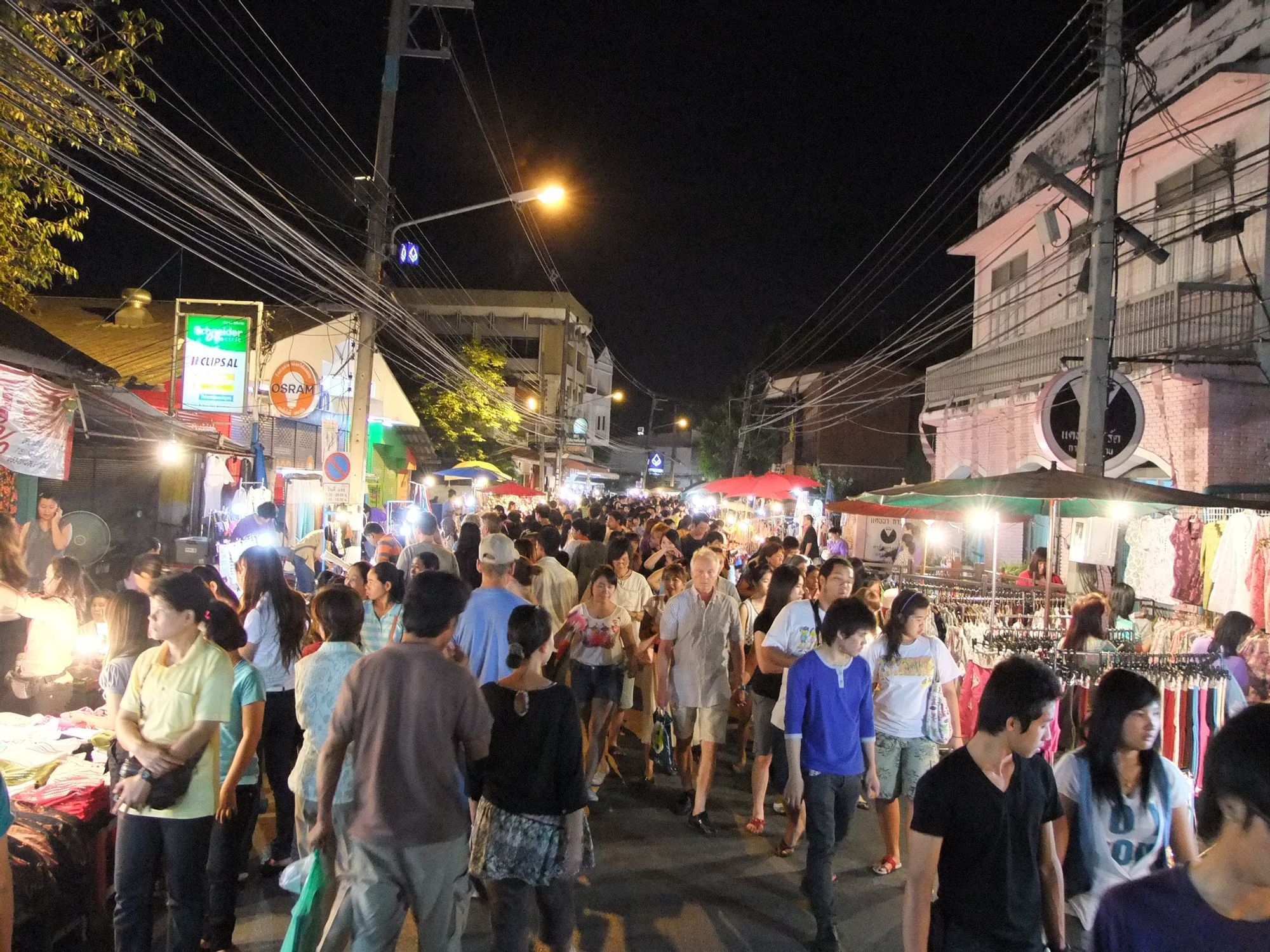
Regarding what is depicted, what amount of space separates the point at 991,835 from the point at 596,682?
14.9ft

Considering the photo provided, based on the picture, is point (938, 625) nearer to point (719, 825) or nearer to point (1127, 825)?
point (719, 825)

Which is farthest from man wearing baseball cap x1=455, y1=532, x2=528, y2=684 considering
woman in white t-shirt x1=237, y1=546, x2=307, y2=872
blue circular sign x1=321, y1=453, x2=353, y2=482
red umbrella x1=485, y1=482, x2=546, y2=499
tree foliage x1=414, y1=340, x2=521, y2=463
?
tree foliage x1=414, y1=340, x2=521, y2=463

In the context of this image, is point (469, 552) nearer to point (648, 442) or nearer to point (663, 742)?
point (663, 742)

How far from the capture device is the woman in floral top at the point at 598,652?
730 cm

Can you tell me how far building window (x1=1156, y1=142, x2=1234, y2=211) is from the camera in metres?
13.2

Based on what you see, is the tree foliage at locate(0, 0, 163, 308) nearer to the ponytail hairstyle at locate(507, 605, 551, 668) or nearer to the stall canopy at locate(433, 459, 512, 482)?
the ponytail hairstyle at locate(507, 605, 551, 668)

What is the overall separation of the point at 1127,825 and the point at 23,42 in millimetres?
7195

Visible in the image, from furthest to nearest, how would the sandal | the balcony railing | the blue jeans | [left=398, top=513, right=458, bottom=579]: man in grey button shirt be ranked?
1. the balcony railing
2. [left=398, top=513, right=458, bottom=579]: man in grey button shirt
3. the sandal
4. the blue jeans

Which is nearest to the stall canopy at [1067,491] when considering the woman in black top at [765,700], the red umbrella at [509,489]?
the woman in black top at [765,700]

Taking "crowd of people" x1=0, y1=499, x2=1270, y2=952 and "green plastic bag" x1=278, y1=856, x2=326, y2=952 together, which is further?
"green plastic bag" x1=278, y1=856, x2=326, y2=952

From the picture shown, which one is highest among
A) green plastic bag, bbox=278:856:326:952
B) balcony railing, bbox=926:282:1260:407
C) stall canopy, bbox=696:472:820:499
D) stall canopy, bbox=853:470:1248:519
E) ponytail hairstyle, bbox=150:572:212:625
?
balcony railing, bbox=926:282:1260:407

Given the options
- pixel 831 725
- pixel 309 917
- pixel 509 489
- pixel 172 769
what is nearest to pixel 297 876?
pixel 309 917

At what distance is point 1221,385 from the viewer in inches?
498

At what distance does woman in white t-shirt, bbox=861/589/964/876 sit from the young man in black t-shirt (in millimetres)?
2610
